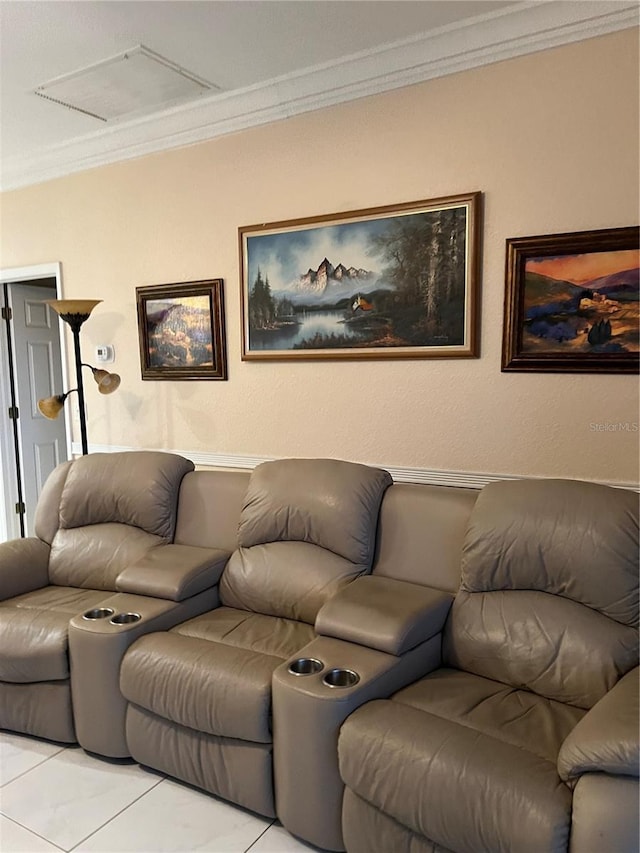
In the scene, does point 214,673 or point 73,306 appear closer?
point 214,673

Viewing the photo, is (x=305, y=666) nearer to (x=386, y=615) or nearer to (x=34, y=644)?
(x=386, y=615)

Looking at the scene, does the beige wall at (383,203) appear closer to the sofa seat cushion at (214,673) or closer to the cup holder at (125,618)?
the sofa seat cushion at (214,673)

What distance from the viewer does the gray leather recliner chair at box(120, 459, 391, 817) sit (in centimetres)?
200

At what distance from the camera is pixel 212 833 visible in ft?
6.52

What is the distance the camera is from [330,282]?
9.86ft

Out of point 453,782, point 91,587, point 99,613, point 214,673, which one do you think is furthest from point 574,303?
point 91,587

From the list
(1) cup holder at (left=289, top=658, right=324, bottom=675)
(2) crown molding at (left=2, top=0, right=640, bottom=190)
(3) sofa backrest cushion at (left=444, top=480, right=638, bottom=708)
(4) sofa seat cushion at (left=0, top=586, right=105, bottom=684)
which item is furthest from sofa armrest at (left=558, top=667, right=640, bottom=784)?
(2) crown molding at (left=2, top=0, right=640, bottom=190)

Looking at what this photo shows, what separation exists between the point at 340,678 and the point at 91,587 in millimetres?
1526

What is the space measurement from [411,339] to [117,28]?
5.64ft

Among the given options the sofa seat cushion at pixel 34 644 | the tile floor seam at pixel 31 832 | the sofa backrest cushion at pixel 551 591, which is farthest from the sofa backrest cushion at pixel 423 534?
the tile floor seam at pixel 31 832

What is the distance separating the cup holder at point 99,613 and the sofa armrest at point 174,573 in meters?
0.16

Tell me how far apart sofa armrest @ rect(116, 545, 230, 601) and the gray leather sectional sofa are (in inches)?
0.5

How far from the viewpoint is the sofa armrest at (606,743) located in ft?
4.42

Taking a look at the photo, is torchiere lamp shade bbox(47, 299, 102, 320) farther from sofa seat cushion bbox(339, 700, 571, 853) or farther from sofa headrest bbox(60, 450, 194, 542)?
sofa seat cushion bbox(339, 700, 571, 853)
